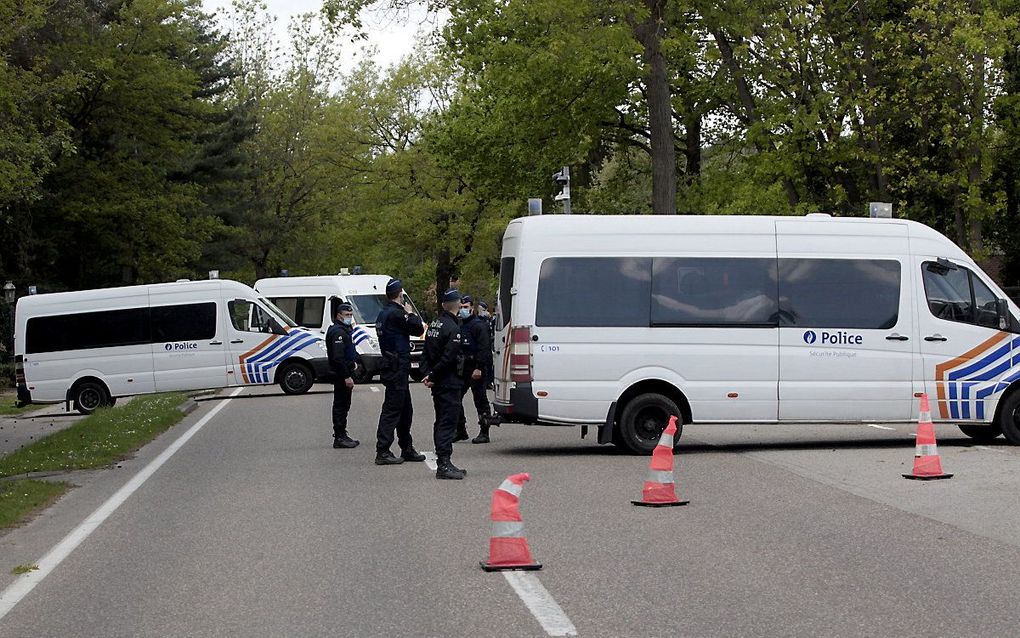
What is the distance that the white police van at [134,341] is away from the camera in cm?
3200

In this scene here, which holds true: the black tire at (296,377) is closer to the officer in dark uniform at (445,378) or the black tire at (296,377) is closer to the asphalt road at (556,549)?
the asphalt road at (556,549)

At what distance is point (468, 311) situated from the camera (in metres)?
19.1

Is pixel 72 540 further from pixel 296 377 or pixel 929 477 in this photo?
pixel 296 377

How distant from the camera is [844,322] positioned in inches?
658

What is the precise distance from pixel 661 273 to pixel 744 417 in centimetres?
187

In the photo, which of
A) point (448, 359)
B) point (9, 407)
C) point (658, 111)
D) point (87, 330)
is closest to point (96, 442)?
point (448, 359)

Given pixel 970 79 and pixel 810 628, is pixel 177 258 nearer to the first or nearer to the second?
pixel 970 79

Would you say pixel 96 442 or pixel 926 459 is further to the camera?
pixel 96 442

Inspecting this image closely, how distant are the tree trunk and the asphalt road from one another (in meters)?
14.7

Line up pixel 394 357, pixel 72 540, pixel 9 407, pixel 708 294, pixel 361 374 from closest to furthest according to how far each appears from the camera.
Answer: pixel 72 540 → pixel 394 357 → pixel 708 294 → pixel 9 407 → pixel 361 374

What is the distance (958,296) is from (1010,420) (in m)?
1.55

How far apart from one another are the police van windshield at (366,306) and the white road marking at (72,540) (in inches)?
677

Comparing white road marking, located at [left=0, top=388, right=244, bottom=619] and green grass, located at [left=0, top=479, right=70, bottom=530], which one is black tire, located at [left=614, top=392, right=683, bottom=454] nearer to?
white road marking, located at [left=0, top=388, right=244, bottom=619]

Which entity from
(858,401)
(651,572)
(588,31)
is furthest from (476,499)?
(588,31)
